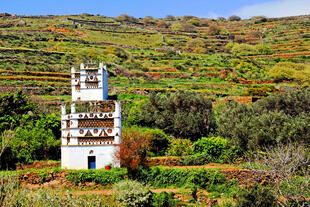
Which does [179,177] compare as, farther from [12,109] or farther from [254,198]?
[12,109]

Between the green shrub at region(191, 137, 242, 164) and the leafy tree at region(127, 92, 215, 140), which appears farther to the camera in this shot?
the leafy tree at region(127, 92, 215, 140)

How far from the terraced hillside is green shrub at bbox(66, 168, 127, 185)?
20016mm

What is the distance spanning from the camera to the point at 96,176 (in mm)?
20750

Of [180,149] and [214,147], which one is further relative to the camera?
[180,149]

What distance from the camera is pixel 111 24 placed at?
5113 inches

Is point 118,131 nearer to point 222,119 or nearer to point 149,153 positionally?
point 149,153

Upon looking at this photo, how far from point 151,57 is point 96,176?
193ft

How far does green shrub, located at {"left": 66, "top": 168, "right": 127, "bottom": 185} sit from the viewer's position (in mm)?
20609

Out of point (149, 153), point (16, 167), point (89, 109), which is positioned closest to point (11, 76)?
point (89, 109)

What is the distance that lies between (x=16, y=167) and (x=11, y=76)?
27.5m

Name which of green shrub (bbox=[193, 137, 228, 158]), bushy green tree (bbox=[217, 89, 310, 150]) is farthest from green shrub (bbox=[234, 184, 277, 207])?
green shrub (bbox=[193, 137, 228, 158])

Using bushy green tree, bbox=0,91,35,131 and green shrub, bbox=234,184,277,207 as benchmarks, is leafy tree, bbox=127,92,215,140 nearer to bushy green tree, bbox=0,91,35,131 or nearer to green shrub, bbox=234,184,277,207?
bushy green tree, bbox=0,91,35,131

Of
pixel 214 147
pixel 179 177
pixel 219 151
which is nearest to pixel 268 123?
pixel 219 151

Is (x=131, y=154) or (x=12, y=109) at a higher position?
(x=12, y=109)
